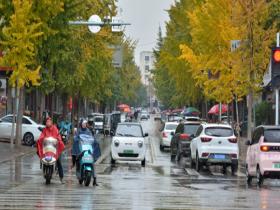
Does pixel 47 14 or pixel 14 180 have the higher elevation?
pixel 47 14

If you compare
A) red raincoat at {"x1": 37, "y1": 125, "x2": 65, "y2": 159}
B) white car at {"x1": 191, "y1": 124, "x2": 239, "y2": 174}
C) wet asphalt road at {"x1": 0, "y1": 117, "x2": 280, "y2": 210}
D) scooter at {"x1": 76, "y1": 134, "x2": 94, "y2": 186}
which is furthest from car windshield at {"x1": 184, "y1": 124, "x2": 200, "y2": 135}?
red raincoat at {"x1": 37, "y1": 125, "x2": 65, "y2": 159}

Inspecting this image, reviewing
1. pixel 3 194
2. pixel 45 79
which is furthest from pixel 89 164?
pixel 45 79

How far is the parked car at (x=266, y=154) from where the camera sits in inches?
923

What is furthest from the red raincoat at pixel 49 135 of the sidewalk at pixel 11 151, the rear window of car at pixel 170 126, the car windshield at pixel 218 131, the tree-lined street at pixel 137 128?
the rear window of car at pixel 170 126

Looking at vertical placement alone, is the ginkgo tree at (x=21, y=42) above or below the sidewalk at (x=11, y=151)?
above

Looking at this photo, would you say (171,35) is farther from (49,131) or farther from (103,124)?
(49,131)

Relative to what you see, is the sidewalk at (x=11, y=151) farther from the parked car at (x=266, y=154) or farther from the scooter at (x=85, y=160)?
the parked car at (x=266, y=154)

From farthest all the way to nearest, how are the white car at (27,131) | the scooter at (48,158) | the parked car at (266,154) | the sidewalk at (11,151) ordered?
the white car at (27,131) < the sidewalk at (11,151) < the parked car at (266,154) < the scooter at (48,158)

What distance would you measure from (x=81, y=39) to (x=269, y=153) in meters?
28.8

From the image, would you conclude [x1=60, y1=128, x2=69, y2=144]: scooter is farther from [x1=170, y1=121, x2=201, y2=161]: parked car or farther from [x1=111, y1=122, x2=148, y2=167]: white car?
[x1=111, y1=122, x2=148, y2=167]: white car

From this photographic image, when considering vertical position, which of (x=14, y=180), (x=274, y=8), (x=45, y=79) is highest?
(x=274, y=8)

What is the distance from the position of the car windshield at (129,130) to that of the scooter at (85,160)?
11732 mm

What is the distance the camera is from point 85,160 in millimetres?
21766

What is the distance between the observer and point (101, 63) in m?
58.6
